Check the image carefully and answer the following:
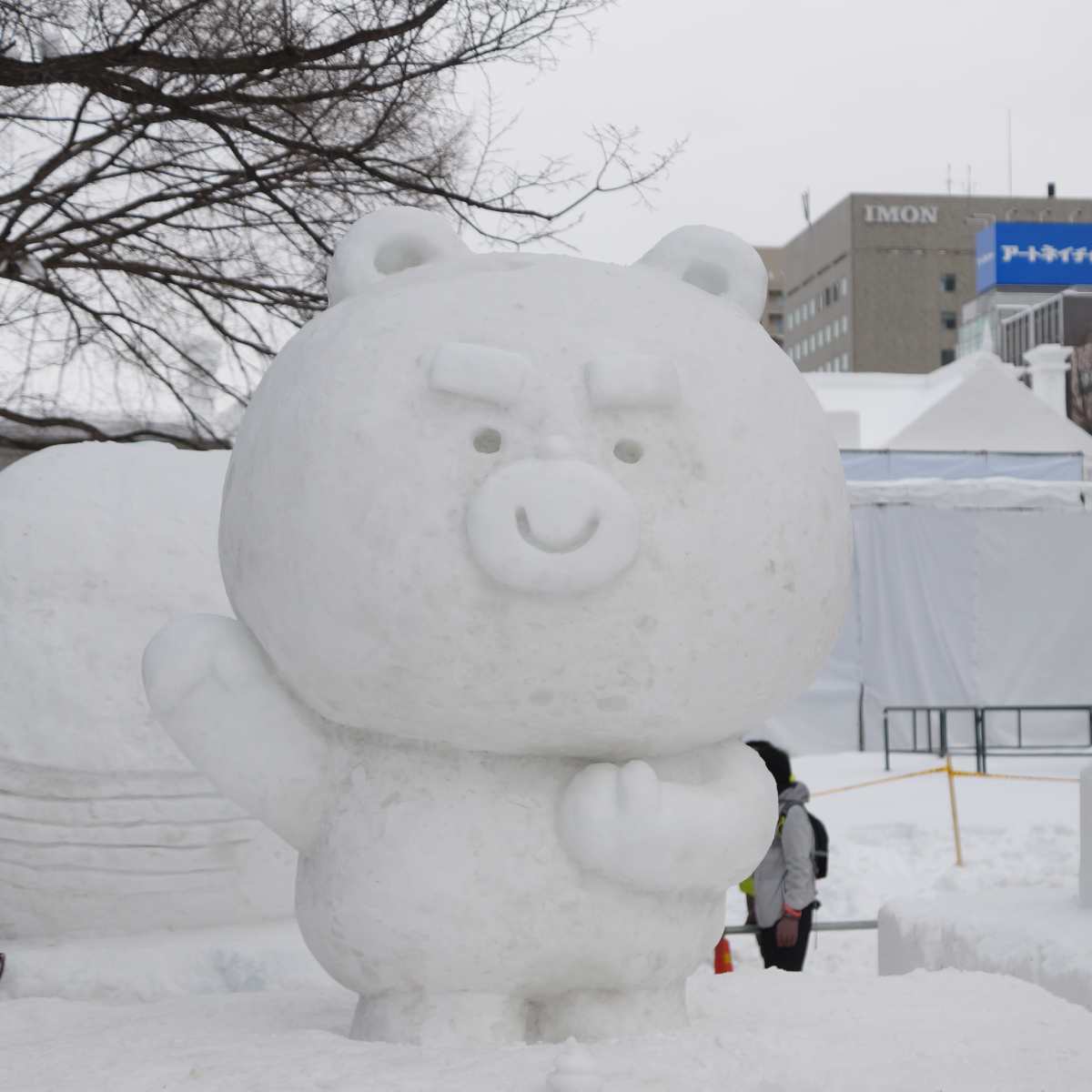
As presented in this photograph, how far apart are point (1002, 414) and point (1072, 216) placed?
45280mm

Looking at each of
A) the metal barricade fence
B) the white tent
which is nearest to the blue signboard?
the white tent

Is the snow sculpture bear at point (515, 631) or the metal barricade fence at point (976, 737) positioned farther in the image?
the metal barricade fence at point (976, 737)

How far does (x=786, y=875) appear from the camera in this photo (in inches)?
196

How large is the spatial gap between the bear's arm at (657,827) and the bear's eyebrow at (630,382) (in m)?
0.74

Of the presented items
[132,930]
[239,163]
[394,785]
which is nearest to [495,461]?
[394,785]

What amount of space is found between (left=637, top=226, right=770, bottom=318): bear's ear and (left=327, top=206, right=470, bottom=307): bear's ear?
54cm

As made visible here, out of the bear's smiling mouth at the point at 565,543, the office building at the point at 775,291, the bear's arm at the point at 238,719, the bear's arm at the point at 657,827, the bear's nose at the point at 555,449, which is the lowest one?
the bear's arm at the point at 657,827

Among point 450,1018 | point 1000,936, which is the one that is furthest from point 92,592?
point 1000,936

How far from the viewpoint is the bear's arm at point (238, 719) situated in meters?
2.80

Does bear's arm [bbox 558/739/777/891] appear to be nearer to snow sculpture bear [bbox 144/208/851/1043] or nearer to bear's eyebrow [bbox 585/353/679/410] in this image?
snow sculpture bear [bbox 144/208/851/1043]

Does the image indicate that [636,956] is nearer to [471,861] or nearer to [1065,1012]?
[471,861]

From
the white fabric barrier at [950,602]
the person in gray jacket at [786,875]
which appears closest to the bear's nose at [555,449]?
the person in gray jacket at [786,875]

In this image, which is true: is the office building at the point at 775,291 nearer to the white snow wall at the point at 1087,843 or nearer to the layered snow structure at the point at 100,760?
the white snow wall at the point at 1087,843

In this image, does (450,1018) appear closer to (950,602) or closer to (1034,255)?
(950,602)
